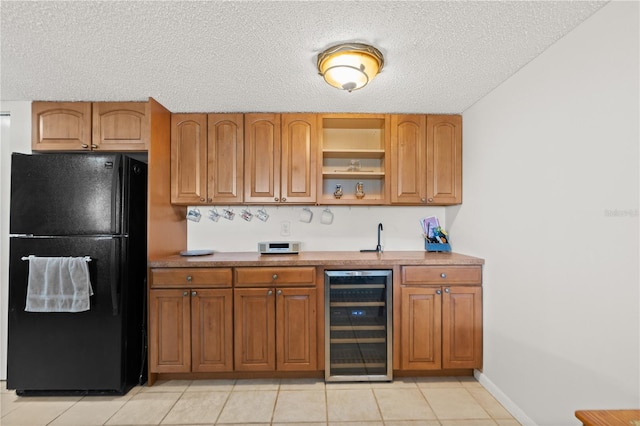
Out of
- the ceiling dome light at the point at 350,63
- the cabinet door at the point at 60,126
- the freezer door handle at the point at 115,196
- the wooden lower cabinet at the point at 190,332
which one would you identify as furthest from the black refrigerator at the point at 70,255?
the ceiling dome light at the point at 350,63

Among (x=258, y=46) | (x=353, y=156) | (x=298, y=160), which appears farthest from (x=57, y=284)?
(x=353, y=156)

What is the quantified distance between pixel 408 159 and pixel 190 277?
2.09 m

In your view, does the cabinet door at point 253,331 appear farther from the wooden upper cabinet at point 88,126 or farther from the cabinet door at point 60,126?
the cabinet door at point 60,126

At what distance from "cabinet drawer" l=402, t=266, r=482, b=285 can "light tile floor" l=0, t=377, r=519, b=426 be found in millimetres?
798

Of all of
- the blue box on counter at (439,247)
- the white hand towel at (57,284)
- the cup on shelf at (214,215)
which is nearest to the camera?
the white hand towel at (57,284)

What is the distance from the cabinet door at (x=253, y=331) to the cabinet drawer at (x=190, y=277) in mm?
153

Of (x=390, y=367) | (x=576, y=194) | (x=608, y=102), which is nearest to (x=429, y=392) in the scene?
(x=390, y=367)

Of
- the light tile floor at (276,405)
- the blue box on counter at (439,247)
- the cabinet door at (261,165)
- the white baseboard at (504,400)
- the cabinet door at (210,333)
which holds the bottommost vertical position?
the light tile floor at (276,405)

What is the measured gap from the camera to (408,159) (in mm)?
2652

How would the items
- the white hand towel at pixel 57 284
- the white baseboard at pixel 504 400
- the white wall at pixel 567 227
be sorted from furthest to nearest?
the white hand towel at pixel 57 284 → the white baseboard at pixel 504 400 → the white wall at pixel 567 227

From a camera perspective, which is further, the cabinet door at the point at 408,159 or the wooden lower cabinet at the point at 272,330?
the cabinet door at the point at 408,159

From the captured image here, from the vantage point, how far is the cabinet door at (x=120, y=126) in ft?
7.79

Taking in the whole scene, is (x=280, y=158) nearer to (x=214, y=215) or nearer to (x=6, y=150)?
(x=214, y=215)

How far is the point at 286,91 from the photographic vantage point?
2.23m
